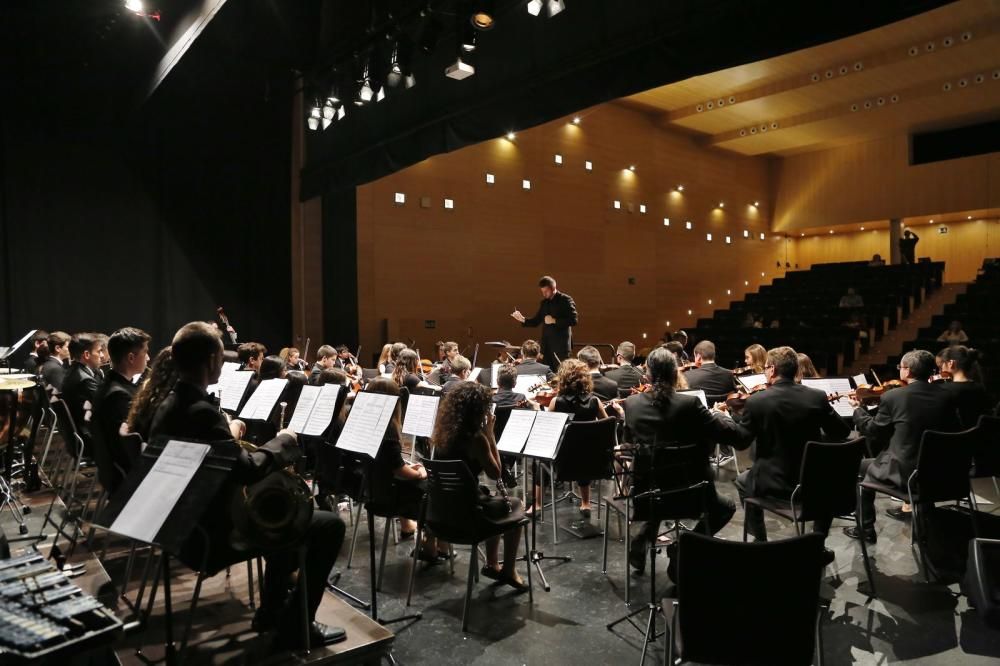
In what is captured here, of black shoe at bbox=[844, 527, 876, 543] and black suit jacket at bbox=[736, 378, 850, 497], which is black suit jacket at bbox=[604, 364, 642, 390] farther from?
black suit jacket at bbox=[736, 378, 850, 497]

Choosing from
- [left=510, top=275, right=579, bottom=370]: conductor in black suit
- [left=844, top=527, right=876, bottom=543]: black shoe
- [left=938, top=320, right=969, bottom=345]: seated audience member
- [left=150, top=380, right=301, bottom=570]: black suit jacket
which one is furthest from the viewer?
[left=938, top=320, right=969, bottom=345]: seated audience member

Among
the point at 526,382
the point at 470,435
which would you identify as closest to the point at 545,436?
the point at 470,435

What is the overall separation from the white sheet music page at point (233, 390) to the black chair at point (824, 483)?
3.77 metres

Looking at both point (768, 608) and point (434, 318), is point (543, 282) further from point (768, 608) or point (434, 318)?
point (768, 608)

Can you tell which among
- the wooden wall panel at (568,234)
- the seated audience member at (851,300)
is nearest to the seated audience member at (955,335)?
the seated audience member at (851,300)

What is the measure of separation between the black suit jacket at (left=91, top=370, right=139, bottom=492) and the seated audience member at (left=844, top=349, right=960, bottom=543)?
4.28m

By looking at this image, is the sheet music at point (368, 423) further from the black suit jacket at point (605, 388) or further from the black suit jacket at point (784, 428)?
the black suit jacket at point (605, 388)

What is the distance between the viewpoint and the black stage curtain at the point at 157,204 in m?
8.45

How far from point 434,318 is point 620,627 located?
8694mm

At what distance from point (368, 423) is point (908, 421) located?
3258 millimetres

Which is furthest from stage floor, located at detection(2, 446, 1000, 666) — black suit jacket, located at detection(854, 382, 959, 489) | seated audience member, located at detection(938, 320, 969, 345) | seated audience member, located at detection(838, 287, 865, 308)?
seated audience member, located at detection(838, 287, 865, 308)

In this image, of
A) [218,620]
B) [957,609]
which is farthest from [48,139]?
[957,609]

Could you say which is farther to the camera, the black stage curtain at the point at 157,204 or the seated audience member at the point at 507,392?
the black stage curtain at the point at 157,204

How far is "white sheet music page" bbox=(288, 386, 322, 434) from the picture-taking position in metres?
3.65
